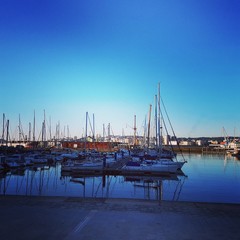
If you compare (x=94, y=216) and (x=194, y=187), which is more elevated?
(x=94, y=216)

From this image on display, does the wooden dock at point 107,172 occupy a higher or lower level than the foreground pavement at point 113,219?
lower

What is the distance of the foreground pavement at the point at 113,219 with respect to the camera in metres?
8.08

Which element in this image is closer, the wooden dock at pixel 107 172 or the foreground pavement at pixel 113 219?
the foreground pavement at pixel 113 219

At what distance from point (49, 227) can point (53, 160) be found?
155 feet

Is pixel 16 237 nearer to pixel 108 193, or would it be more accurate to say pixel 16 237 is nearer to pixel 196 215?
pixel 196 215

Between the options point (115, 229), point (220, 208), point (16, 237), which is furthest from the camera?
point (220, 208)

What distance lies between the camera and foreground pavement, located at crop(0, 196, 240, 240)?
8077 millimetres

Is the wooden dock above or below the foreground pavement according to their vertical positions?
below

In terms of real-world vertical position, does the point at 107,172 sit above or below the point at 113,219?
below

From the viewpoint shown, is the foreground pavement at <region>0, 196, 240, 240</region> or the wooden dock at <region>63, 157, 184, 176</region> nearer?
the foreground pavement at <region>0, 196, 240, 240</region>

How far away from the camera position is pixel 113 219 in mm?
9633

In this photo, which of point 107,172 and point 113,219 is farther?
point 107,172

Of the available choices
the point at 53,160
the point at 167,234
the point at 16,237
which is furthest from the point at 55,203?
the point at 53,160

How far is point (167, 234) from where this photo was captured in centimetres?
815
